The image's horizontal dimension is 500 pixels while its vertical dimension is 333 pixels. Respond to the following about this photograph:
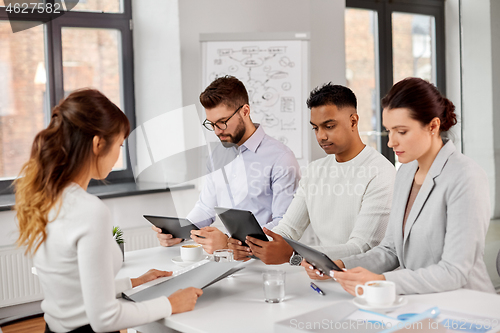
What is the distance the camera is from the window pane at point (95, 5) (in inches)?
152

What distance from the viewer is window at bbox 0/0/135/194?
3682mm

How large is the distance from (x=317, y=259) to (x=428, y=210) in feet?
1.28

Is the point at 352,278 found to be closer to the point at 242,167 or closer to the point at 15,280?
the point at 242,167

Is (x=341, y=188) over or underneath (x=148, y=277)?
over

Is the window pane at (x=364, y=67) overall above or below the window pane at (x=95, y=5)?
below

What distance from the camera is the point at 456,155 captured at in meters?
1.56

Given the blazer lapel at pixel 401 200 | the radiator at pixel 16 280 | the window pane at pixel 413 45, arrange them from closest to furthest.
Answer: the blazer lapel at pixel 401 200 → the radiator at pixel 16 280 → the window pane at pixel 413 45

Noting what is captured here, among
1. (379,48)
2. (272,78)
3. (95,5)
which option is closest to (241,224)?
(272,78)

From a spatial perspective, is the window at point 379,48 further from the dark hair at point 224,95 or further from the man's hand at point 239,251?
the man's hand at point 239,251

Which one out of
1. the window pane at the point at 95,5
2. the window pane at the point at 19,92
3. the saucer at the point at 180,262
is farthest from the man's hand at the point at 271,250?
the window pane at the point at 95,5

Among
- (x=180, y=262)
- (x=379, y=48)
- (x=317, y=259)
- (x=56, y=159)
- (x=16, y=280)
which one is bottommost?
(x=16, y=280)

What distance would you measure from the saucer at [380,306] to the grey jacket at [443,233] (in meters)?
0.07

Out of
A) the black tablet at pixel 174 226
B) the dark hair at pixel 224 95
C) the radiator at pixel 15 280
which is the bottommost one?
the radiator at pixel 15 280

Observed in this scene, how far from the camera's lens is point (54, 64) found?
3.83 metres
